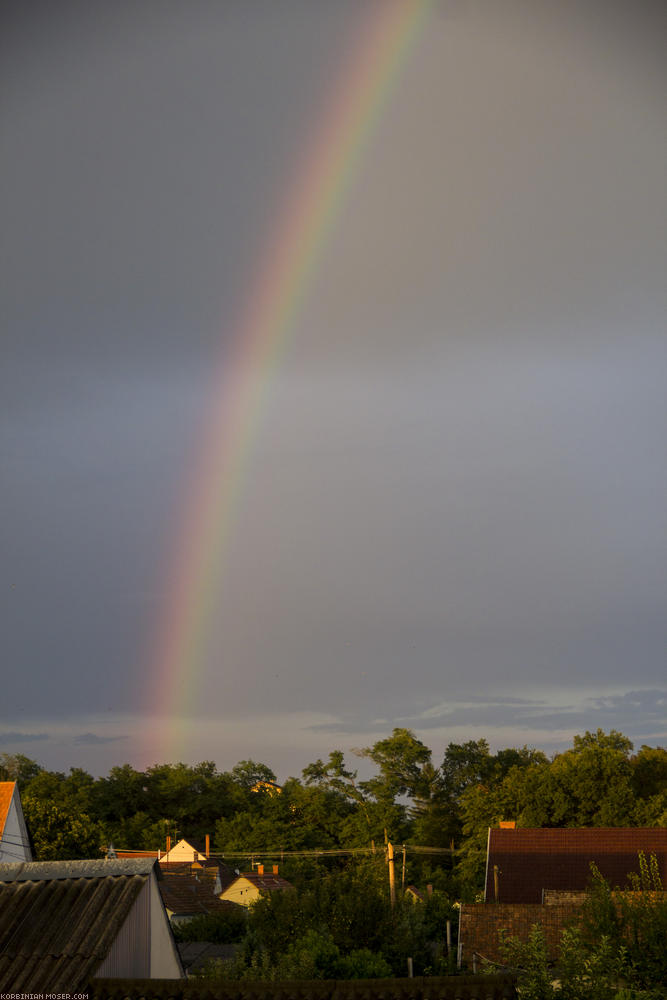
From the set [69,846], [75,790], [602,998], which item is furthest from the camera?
[75,790]

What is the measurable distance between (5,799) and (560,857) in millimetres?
29306

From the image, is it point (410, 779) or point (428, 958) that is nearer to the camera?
point (428, 958)

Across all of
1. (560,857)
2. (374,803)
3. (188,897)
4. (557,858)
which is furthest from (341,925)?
(374,803)

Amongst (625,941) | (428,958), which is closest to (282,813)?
(428,958)

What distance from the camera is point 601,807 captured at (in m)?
74.2

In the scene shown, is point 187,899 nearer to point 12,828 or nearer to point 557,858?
point 557,858

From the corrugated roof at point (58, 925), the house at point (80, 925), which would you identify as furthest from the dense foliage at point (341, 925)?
the corrugated roof at point (58, 925)

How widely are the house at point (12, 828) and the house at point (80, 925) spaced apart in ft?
76.2

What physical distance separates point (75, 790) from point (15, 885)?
324 ft

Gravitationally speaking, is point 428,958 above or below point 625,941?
below

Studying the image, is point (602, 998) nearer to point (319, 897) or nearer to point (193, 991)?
point (193, 991)

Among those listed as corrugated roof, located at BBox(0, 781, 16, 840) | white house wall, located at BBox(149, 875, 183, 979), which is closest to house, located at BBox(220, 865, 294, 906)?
corrugated roof, located at BBox(0, 781, 16, 840)

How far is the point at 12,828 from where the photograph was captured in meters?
40.9

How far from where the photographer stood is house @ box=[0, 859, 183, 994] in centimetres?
1530
